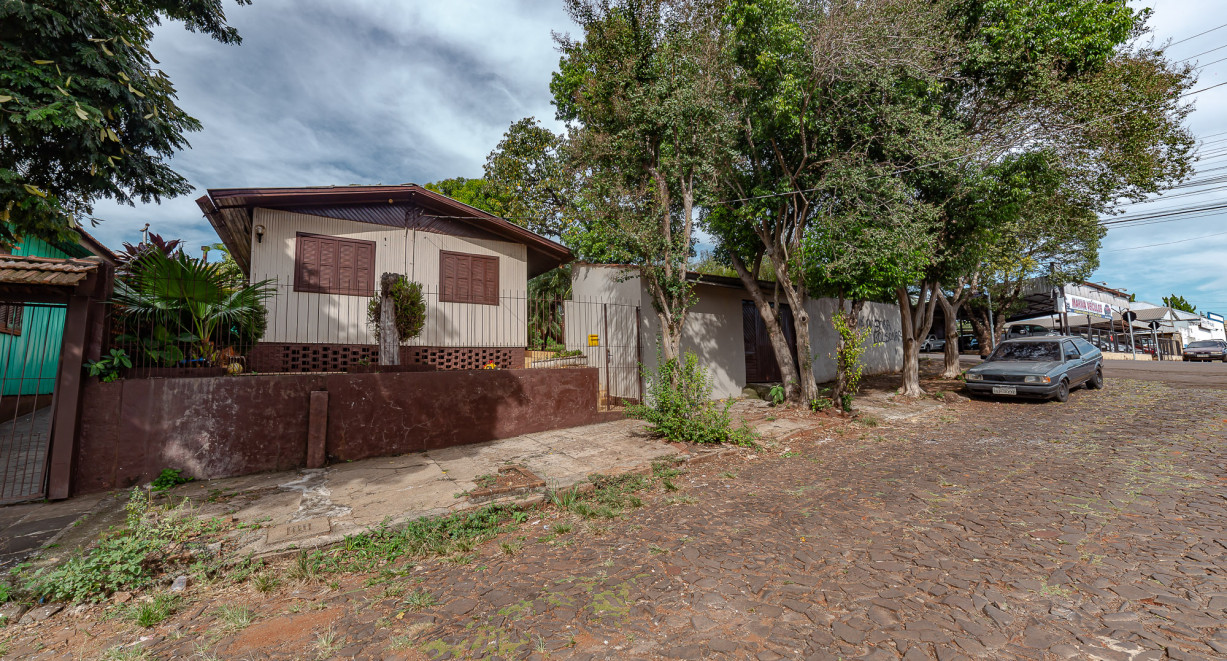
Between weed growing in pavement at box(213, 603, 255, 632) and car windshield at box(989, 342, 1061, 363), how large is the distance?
1446cm

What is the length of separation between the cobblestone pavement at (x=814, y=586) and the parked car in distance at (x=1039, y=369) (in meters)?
5.24

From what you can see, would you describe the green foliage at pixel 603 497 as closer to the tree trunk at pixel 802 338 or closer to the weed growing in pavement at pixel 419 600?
the weed growing in pavement at pixel 419 600

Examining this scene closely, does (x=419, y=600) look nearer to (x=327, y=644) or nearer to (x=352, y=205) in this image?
(x=327, y=644)

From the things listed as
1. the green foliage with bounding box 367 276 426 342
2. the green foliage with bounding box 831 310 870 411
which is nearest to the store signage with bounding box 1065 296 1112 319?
the green foliage with bounding box 831 310 870 411

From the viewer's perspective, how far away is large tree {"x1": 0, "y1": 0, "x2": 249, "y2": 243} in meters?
4.87

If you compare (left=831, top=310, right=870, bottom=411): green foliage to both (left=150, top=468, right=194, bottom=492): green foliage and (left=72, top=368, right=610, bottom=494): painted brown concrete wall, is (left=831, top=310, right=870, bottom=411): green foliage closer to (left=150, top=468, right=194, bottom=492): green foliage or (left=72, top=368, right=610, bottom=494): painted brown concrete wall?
(left=72, top=368, right=610, bottom=494): painted brown concrete wall

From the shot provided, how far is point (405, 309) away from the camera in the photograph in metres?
8.21

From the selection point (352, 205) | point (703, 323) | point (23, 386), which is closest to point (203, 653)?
point (352, 205)

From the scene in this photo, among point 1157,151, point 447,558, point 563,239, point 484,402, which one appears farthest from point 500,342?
point 1157,151

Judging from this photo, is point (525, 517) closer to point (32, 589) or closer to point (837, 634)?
point (837, 634)

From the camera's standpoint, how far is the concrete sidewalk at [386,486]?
14.2 feet

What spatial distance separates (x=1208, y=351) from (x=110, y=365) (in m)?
40.3

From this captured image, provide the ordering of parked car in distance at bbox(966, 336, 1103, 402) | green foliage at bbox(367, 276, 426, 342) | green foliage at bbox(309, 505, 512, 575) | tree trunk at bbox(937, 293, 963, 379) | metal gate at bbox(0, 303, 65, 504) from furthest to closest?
1. tree trunk at bbox(937, 293, 963, 379)
2. parked car in distance at bbox(966, 336, 1103, 402)
3. green foliage at bbox(367, 276, 426, 342)
4. metal gate at bbox(0, 303, 65, 504)
5. green foliage at bbox(309, 505, 512, 575)

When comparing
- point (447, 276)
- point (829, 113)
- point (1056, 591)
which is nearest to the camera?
point (1056, 591)
